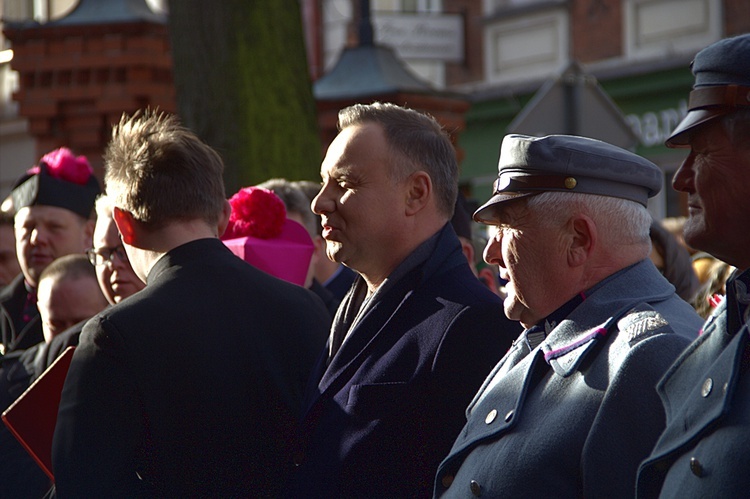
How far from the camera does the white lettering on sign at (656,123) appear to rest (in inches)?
551

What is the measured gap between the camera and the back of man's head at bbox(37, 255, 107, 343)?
493 centimetres

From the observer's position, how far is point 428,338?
11.0 feet

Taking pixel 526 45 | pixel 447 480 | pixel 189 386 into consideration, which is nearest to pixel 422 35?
pixel 526 45

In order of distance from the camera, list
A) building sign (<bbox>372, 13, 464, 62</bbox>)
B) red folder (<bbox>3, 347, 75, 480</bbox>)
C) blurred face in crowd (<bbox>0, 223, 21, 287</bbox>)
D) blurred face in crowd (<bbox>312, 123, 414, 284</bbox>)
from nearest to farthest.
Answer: blurred face in crowd (<bbox>312, 123, 414, 284</bbox>) → red folder (<bbox>3, 347, 75, 480</bbox>) → blurred face in crowd (<bbox>0, 223, 21, 287</bbox>) → building sign (<bbox>372, 13, 464, 62</bbox>)

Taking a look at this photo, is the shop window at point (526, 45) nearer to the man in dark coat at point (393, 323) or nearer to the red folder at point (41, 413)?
the man in dark coat at point (393, 323)

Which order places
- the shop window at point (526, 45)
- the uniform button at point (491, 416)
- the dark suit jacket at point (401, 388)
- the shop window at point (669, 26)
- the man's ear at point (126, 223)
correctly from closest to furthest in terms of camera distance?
the uniform button at point (491, 416), the dark suit jacket at point (401, 388), the man's ear at point (126, 223), the shop window at point (669, 26), the shop window at point (526, 45)

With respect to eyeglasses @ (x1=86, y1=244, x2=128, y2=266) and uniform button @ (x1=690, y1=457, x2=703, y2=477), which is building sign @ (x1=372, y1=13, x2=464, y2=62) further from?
uniform button @ (x1=690, y1=457, x2=703, y2=477)

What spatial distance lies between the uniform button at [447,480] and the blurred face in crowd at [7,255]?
4417 millimetres

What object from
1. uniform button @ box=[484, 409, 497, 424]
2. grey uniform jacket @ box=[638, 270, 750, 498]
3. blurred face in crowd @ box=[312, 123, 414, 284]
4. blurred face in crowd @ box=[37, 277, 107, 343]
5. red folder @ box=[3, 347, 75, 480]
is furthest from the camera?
blurred face in crowd @ box=[37, 277, 107, 343]

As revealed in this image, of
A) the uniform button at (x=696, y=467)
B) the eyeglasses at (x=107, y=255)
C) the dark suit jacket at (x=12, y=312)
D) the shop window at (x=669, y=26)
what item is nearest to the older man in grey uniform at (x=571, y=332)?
the uniform button at (x=696, y=467)

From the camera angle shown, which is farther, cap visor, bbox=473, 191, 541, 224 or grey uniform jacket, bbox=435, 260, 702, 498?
cap visor, bbox=473, 191, 541, 224

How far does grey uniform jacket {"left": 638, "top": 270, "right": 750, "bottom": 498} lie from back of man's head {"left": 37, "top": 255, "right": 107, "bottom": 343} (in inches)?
115

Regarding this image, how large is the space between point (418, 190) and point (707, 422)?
1.46 meters

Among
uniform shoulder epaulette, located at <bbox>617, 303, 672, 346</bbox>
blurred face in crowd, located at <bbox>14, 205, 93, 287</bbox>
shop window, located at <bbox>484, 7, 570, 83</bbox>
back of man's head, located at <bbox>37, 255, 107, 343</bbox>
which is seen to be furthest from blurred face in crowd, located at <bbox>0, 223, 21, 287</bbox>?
shop window, located at <bbox>484, 7, 570, 83</bbox>
